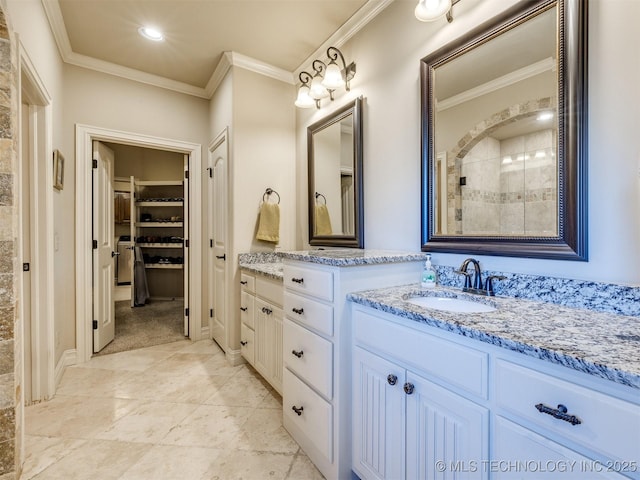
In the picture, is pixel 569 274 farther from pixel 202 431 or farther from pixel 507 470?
pixel 202 431

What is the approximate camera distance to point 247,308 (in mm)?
2443

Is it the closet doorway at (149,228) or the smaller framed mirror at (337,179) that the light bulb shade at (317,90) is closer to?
the smaller framed mirror at (337,179)

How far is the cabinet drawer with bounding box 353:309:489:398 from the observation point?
2.87 feet

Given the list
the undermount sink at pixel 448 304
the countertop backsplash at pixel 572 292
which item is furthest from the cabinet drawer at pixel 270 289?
the countertop backsplash at pixel 572 292

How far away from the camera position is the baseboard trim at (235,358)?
267 cm

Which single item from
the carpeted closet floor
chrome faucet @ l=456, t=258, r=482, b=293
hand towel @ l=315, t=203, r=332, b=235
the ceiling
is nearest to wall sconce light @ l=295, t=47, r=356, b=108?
A: the ceiling

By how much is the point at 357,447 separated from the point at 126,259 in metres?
5.72

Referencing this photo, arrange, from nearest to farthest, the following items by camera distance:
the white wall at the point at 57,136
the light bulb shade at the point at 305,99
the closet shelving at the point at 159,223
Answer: the white wall at the point at 57,136 < the light bulb shade at the point at 305,99 < the closet shelving at the point at 159,223

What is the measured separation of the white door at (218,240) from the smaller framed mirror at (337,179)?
0.83 metres

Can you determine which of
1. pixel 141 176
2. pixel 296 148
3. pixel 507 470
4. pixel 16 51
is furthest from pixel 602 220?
pixel 141 176

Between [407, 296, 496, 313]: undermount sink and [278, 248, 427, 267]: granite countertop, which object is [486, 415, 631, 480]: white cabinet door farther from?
[278, 248, 427, 267]: granite countertop

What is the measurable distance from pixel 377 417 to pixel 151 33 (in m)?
2.97

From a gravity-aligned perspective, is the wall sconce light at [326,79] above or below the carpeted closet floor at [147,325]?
above

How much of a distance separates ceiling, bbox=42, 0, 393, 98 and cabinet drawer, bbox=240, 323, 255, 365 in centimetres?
227
